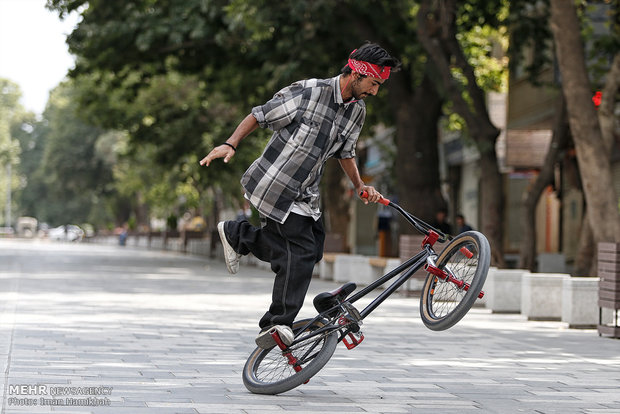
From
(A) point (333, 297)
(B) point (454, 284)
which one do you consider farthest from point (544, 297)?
(B) point (454, 284)

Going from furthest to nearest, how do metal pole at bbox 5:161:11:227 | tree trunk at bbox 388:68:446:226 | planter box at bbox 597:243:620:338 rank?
metal pole at bbox 5:161:11:227
tree trunk at bbox 388:68:446:226
planter box at bbox 597:243:620:338

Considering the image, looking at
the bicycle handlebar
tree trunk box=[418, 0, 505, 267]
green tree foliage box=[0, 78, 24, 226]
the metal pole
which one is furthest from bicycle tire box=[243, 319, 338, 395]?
the metal pole

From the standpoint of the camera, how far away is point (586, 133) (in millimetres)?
15430

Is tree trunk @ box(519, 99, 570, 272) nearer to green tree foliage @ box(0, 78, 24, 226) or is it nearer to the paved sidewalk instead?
the paved sidewalk

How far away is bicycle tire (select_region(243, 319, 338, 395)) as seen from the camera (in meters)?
7.00

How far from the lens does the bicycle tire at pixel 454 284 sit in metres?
6.57

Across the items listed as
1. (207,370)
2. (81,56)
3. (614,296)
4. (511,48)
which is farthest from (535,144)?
(207,370)

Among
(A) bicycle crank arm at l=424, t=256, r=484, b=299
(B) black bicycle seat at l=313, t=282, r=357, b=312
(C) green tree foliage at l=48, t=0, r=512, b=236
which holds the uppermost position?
(C) green tree foliage at l=48, t=0, r=512, b=236

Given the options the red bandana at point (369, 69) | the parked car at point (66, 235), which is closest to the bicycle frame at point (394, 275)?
the red bandana at point (369, 69)

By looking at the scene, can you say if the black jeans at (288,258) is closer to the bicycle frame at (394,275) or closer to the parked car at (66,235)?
the bicycle frame at (394,275)

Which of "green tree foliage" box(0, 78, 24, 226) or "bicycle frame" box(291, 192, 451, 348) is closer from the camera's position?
"bicycle frame" box(291, 192, 451, 348)

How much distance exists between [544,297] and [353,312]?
8.01 m

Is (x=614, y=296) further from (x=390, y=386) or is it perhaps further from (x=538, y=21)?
(x=538, y=21)

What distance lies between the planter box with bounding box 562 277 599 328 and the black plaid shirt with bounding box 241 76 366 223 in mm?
7068
